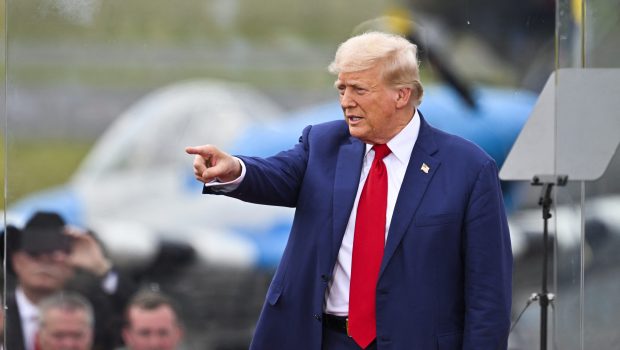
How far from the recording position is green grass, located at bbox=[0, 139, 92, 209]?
441cm

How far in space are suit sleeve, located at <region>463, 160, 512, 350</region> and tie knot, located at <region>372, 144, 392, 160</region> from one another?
9.5 inches

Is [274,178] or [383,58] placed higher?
[383,58]

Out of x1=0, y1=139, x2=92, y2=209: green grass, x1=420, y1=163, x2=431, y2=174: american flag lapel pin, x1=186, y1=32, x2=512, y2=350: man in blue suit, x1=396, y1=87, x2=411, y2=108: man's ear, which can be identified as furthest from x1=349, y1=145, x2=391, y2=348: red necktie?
x1=0, y1=139, x2=92, y2=209: green grass

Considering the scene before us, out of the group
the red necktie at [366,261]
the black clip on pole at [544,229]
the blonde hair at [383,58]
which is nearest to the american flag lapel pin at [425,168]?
the red necktie at [366,261]

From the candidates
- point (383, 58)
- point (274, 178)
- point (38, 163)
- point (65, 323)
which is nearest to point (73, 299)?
point (65, 323)

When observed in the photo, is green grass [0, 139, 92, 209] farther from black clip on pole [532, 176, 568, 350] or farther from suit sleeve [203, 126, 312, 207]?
black clip on pole [532, 176, 568, 350]

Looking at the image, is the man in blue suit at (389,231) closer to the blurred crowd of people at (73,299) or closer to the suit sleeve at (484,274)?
the suit sleeve at (484,274)

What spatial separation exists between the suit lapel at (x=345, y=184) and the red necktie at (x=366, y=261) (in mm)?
31

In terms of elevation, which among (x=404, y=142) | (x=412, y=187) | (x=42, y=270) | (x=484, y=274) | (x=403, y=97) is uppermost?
(x=403, y=97)

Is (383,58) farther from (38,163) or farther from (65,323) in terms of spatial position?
(65,323)

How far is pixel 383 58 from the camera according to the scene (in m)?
2.81

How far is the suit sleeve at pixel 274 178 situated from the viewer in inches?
112

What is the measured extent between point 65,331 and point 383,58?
233 cm

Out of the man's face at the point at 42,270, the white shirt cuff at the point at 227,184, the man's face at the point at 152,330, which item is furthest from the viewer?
the man's face at the point at 152,330
